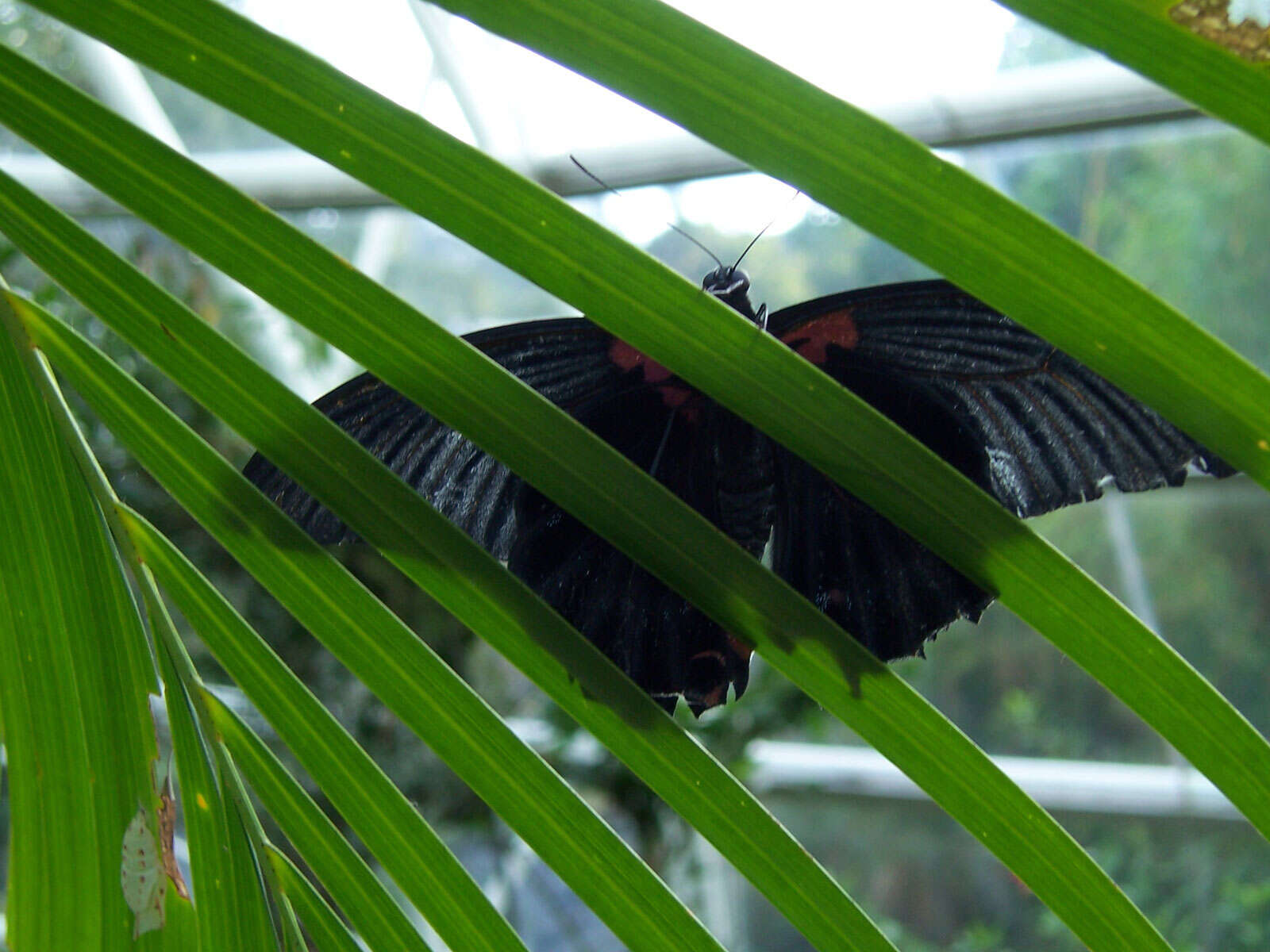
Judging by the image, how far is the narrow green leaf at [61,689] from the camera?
41 cm

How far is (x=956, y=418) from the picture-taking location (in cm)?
45

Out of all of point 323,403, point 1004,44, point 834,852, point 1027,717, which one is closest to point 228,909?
point 323,403

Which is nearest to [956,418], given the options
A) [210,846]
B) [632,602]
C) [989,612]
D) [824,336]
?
[824,336]

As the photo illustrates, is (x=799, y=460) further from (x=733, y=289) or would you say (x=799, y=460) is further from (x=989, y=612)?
(x=989, y=612)

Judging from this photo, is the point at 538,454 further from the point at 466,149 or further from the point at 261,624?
the point at 261,624

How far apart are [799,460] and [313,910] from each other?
1.08 feet

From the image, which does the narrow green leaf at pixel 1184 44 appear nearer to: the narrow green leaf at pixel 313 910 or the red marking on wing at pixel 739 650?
the red marking on wing at pixel 739 650

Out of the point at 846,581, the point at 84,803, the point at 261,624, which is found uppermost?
the point at 846,581

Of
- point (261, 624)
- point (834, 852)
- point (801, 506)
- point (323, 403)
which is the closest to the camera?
point (323, 403)

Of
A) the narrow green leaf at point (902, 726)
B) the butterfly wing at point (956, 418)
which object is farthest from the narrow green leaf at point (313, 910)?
the butterfly wing at point (956, 418)

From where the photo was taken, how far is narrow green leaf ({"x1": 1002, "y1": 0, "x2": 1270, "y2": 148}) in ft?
0.79

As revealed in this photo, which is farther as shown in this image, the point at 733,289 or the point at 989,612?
the point at 989,612

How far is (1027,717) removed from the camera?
8.71ft

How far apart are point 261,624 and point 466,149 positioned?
204cm
